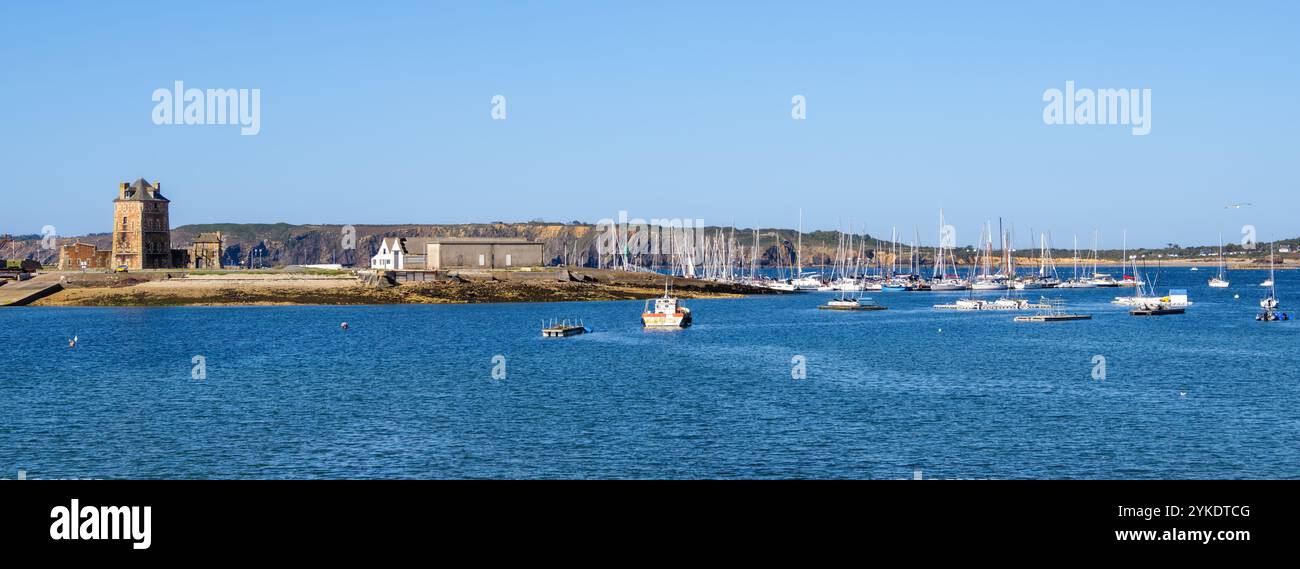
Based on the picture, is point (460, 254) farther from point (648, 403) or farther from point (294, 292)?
point (648, 403)

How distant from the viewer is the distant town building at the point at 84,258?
154 meters

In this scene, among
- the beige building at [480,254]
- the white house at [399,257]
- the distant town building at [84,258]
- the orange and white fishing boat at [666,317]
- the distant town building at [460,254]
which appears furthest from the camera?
the white house at [399,257]

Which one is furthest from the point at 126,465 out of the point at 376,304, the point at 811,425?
the point at 376,304

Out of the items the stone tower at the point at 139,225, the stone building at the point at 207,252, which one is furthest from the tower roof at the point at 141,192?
the stone building at the point at 207,252

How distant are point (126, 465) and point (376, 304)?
106 m

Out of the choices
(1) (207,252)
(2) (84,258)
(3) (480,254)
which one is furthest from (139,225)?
(3) (480,254)

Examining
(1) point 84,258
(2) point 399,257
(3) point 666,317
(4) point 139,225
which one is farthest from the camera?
(2) point 399,257

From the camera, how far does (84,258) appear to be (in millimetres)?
155500

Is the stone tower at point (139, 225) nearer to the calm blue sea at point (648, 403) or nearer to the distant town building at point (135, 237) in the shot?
the distant town building at point (135, 237)

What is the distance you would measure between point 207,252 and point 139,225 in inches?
844

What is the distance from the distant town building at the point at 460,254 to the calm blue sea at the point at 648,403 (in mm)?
60569
